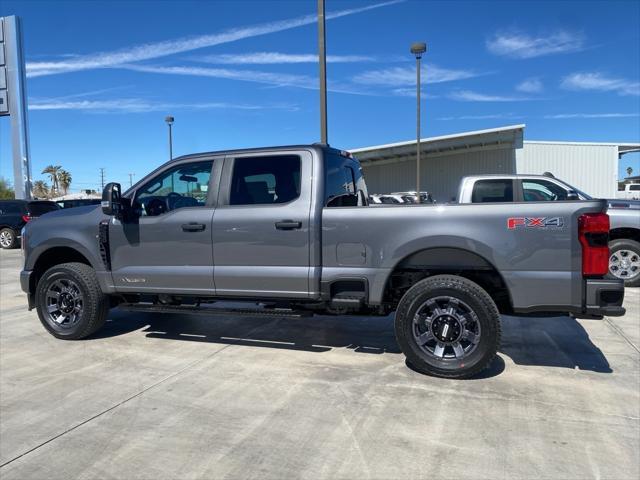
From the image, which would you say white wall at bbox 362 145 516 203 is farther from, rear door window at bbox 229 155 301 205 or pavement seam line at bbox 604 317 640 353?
rear door window at bbox 229 155 301 205

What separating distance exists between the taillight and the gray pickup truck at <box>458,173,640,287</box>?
4.41 m

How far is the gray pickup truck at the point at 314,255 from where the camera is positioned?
4090 mm

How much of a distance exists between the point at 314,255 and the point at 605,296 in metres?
2.44

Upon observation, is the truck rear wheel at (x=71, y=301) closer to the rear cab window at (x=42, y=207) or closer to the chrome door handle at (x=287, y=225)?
the chrome door handle at (x=287, y=225)

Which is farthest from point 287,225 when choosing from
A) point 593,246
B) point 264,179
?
point 593,246

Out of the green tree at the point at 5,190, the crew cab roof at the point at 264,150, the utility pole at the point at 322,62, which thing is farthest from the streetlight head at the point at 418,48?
the green tree at the point at 5,190

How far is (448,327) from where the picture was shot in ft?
14.2

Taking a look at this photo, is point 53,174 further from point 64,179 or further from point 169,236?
point 169,236

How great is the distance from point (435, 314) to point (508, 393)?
0.84 metres

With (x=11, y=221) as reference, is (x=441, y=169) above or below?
above

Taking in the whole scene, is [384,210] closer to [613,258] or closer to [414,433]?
[414,433]

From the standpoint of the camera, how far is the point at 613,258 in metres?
8.77

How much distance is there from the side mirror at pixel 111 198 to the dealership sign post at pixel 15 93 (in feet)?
Answer: 69.6

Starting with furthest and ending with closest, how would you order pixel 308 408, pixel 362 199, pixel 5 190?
pixel 5 190 < pixel 362 199 < pixel 308 408
